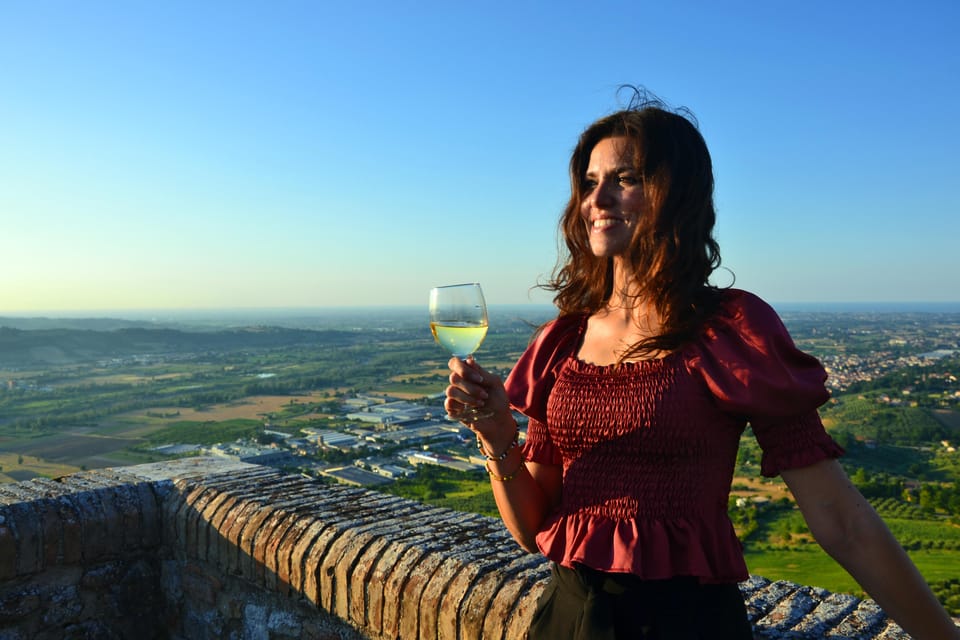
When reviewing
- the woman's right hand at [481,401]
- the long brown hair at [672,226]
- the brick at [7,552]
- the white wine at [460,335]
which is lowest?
the brick at [7,552]

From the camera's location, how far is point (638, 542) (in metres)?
1.19

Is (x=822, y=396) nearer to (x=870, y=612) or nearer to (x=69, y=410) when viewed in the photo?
(x=870, y=612)

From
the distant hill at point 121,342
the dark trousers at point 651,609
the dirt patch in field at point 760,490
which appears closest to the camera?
the dark trousers at point 651,609

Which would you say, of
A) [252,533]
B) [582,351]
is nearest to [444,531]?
[252,533]

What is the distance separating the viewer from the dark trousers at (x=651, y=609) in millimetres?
1179

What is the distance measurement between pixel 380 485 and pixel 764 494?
24.7 ft

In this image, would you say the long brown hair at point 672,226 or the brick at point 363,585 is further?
the brick at point 363,585

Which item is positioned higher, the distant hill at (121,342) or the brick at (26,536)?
the brick at (26,536)

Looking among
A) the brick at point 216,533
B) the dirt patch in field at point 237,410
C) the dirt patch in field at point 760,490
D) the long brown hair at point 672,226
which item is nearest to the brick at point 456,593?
the long brown hair at point 672,226

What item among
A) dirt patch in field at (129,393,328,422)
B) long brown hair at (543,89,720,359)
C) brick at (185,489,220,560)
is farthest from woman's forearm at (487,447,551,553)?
dirt patch in field at (129,393,328,422)

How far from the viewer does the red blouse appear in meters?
1.12

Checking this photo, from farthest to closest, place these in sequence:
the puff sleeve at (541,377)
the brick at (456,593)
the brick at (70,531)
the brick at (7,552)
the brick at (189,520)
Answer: the brick at (189,520) → the brick at (70,531) → the brick at (7,552) → the brick at (456,593) → the puff sleeve at (541,377)

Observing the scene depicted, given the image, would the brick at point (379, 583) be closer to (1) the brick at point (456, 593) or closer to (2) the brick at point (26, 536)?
(1) the brick at point (456, 593)

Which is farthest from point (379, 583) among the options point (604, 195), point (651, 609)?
point (604, 195)
